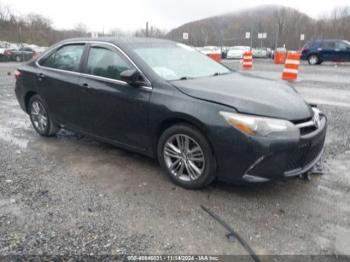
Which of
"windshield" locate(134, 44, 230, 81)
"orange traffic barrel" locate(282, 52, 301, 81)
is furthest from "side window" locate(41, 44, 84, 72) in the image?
"orange traffic barrel" locate(282, 52, 301, 81)

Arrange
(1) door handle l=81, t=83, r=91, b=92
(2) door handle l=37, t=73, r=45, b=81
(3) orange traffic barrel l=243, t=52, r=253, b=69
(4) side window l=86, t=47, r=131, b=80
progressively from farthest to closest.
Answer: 1. (3) orange traffic barrel l=243, t=52, r=253, b=69
2. (2) door handle l=37, t=73, r=45, b=81
3. (1) door handle l=81, t=83, r=91, b=92
4. (4) side window l=86, t=47, r=131, b=80

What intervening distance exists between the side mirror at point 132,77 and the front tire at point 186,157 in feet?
2.20

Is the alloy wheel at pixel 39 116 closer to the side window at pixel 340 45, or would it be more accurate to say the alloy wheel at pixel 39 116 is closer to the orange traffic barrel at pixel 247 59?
the orange traffic barrel at pixel 247 59

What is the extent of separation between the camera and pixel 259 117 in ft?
9.75

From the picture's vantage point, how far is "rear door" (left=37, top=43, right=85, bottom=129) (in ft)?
14.5

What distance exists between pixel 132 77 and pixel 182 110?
747 mm

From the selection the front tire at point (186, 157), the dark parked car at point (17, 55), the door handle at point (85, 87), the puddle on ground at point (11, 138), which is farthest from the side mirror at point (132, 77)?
the dark parked car at point (17, 55)

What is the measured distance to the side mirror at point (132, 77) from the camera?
3541 mm

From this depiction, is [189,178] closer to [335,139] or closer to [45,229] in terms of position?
[45,229]

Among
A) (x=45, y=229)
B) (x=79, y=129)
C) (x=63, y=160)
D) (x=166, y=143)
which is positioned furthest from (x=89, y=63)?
(x=45, y=229)

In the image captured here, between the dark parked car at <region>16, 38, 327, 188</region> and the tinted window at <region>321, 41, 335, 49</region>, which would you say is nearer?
the dark parked car at <region>16, 38, 327, 188</region>

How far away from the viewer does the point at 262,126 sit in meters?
2.92

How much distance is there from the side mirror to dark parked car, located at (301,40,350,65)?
2068 cm

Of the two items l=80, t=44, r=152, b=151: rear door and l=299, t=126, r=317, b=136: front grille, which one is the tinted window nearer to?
l=299, t=126, r=317, b=136: front grille
